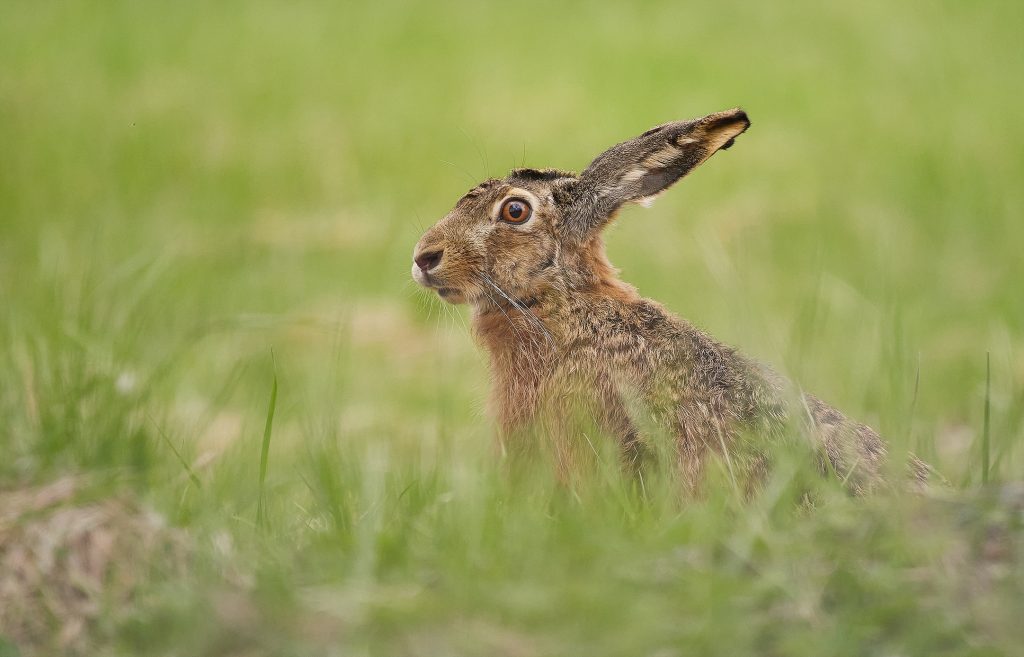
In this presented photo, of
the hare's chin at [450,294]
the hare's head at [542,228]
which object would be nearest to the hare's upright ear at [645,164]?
the hare's head at [542,228]

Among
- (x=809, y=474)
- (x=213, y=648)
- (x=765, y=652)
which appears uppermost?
(x=809, y=474)

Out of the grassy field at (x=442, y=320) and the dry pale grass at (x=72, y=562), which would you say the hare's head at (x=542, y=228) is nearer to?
the grassy field at (x=442, y=320)

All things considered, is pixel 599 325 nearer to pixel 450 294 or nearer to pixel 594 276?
pixel 594 276

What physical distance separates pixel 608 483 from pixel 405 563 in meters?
0.95

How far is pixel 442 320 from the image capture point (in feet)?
20.5

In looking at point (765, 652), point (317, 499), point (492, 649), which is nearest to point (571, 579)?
point (492, 649)

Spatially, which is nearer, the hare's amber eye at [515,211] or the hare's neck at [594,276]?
the hare's neck at [594,276]

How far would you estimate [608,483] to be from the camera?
13.6 ft

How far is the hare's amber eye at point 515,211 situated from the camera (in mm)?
5570

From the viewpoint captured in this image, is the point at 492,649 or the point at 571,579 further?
the point at 571,579

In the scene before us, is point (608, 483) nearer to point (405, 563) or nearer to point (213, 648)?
point (405, 563)

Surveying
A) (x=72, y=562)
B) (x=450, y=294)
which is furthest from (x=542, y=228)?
(x=72, y=562)

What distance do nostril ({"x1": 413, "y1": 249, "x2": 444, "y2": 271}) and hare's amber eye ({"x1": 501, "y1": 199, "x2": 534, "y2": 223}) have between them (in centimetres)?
34

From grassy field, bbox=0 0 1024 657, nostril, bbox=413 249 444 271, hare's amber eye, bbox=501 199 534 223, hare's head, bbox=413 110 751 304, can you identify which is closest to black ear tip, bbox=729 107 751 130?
hare's head, bbox=413 110 751 304
